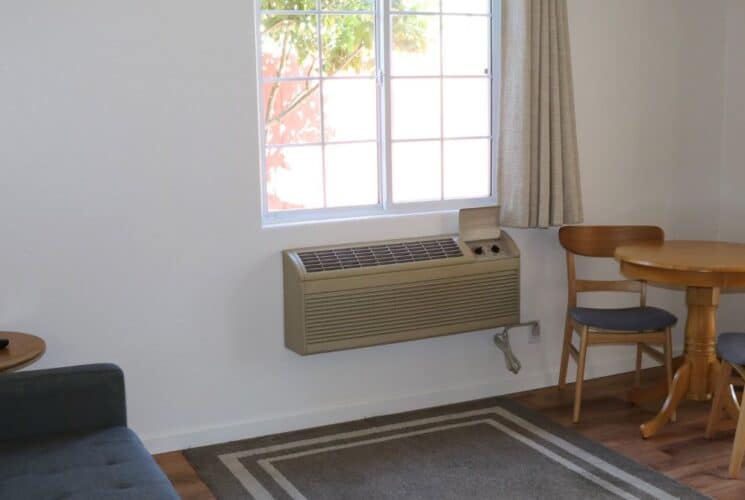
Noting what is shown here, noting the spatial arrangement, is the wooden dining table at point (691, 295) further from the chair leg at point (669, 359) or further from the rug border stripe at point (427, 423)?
the rug border stripe at point (427, 423)

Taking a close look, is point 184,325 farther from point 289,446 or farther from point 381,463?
point 381,463

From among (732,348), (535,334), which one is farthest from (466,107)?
(732,348)

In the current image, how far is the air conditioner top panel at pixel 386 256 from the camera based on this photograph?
3982 millimetres

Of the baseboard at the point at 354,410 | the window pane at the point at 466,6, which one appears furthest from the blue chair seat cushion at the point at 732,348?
the window pane at the point at 466,6

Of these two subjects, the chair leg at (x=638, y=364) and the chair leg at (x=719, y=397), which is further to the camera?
the chair leg at (x=638, y=364)

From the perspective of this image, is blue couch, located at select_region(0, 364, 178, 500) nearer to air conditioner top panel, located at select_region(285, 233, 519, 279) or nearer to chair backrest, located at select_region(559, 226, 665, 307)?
air conditioner top panel, located at select_region(285, 233, 519, 279)

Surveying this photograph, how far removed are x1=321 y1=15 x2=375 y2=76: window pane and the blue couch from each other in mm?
1743

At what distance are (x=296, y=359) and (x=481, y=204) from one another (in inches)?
→ 45.9

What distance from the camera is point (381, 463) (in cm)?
379

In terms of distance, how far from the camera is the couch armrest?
2.94m

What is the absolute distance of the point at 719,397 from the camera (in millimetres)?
3887

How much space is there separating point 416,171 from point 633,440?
150cm

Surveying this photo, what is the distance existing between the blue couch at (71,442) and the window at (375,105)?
51.1 inches

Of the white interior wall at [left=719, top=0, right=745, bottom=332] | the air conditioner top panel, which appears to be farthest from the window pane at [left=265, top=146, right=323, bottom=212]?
the white interior wall at [left=719, top=0, right=745, bottom=332]
